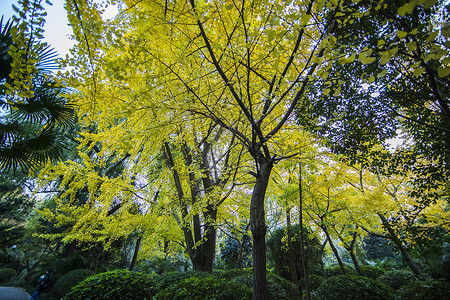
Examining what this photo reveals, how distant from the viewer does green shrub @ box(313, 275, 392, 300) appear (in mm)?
4336

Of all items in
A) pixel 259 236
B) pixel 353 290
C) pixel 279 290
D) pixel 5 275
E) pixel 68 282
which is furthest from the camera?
pixel 5 275

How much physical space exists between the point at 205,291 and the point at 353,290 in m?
3.54

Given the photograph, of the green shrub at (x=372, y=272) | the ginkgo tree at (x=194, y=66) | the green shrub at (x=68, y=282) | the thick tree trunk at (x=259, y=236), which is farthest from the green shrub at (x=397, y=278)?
the green shrub at (x=68, y=282)

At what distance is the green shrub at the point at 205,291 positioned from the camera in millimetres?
3363

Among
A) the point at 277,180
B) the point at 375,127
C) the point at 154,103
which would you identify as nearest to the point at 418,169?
the point at 375,127

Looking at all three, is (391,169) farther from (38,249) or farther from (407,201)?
(38,249)

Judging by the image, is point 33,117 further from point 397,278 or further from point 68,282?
point 397,278

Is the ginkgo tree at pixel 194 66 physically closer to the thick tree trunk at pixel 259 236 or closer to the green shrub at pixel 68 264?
the thick tree trunk at pixel 259 236

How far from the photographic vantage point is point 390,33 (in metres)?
2.75

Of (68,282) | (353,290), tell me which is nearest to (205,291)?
(353,290)

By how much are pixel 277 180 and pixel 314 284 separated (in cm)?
425

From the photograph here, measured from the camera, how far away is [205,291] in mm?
3465

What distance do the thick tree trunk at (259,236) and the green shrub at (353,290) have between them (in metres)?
3.33

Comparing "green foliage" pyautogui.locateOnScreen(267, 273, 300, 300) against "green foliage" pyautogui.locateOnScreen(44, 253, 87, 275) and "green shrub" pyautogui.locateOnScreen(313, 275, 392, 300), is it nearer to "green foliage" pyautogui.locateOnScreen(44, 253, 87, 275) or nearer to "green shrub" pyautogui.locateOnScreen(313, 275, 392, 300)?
"green shrub" pyautogui.locateOnScreen(313, 275, 392, 300)
